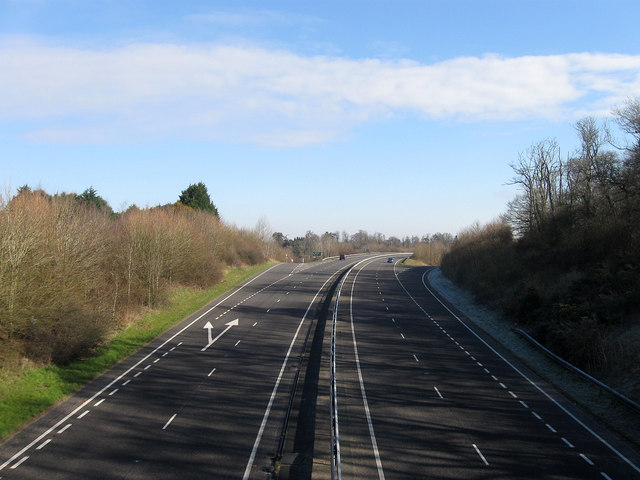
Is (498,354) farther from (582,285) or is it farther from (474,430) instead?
(474,430)

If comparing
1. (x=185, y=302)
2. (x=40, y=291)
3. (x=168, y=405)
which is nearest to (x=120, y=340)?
(x=40, y=291)

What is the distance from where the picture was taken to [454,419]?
16266mm

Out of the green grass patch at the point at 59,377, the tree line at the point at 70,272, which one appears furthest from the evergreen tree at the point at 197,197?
the green grass patch at the point at 59,377

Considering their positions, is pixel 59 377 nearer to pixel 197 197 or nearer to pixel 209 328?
pixel 209 328

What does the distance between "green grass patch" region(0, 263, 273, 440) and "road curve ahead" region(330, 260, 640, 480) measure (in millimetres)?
10256

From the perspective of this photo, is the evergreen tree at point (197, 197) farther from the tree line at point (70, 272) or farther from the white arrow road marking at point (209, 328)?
the white arrow road marking at point (209, 328)

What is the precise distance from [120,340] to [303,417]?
50.6 feet

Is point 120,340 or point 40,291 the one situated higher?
point 40,291

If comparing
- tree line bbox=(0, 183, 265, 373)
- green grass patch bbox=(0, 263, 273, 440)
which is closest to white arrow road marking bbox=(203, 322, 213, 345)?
green grass patch bbox=(0, 263, 273, 440)

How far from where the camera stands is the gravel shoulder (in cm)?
1602

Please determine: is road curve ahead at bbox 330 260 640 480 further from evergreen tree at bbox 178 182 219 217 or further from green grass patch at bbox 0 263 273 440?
evergreen tree at bbox 178 182 219 217

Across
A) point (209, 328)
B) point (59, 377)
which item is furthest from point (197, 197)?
point (59, 377)

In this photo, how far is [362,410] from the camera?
56.3 feet

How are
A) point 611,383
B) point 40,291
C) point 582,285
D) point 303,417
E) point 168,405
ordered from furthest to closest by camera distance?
1. point 582,285
2. point 40,291
3. point 611,383
4. point 168,405
5. point 303,417
